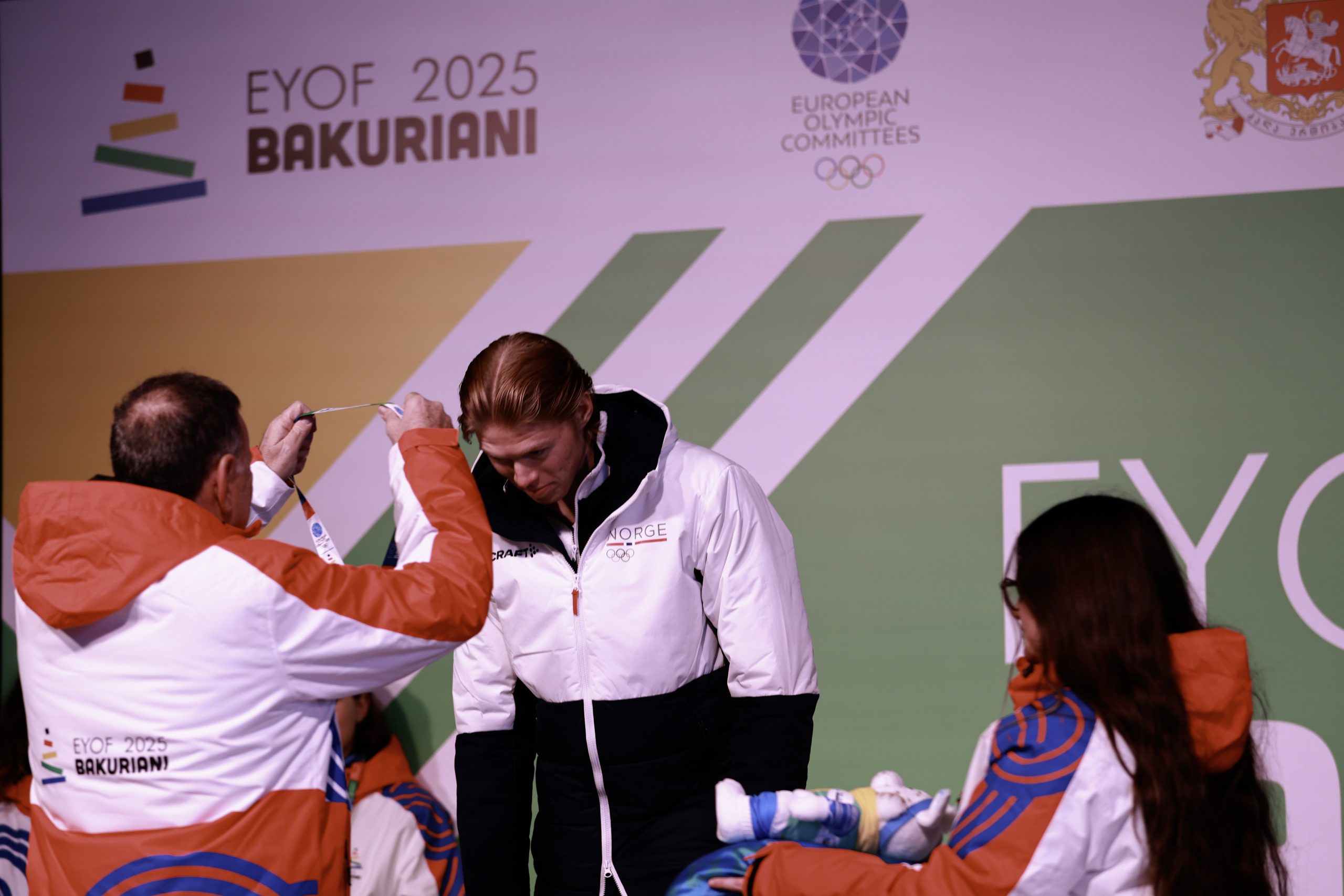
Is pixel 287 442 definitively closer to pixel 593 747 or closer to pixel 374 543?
pixel 593 747

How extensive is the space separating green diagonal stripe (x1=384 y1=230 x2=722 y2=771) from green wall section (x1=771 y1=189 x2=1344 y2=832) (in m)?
0.58

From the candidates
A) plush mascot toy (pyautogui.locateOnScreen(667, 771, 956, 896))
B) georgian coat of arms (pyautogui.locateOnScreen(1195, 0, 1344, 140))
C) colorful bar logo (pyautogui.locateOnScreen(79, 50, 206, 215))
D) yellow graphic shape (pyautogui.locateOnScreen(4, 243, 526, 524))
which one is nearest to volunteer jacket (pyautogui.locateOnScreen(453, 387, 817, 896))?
plush mascot toy (pyautogui.locateOnScreen(667, 771, 956, 896))

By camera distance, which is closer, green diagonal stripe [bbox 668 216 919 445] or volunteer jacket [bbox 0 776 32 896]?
volunteer jacket [bbox 0 776 32 896]

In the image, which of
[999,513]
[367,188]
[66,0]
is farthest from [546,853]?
[66,0]

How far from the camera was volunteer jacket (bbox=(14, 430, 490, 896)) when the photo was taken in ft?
4.70

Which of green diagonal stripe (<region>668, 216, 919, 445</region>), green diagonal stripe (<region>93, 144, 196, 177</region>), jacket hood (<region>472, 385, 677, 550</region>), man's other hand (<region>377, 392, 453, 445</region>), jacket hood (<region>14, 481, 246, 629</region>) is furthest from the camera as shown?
green diagonal stripe (<region>93, 144, 196, 177</region>)

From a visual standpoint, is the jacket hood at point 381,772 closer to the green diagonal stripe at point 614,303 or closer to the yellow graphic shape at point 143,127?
the green diagonal stripe at point 614,303

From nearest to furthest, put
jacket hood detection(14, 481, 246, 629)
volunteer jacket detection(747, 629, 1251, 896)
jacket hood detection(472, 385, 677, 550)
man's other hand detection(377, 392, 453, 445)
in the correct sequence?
volunteer jacket detection(747, 629, 1251, 896), jacket hood detection(14, 481, 246, 629), man's other hand detection(377, 392, 453, 445), jacket hood detection(472, 385, 677, 550)

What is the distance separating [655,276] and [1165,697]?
6.50 feet

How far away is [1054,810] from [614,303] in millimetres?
2036

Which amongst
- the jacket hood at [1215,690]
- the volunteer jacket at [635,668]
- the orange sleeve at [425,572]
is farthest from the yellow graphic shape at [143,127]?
the jacket hood at [1215,690]

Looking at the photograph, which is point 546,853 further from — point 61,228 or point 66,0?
point 66,0

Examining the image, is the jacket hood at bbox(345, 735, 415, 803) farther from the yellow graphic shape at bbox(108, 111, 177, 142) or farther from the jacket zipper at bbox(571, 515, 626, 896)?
the yellow graphic shape at bbox(108, 111, 177, 142)

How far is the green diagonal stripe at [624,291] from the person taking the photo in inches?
120
